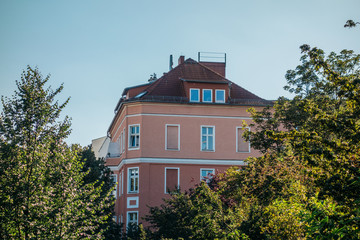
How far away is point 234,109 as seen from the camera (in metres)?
39.3

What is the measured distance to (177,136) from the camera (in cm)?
3822

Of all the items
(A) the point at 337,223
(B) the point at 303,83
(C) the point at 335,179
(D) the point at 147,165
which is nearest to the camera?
(A) the point at 337,223

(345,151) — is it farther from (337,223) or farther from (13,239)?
(13,239)

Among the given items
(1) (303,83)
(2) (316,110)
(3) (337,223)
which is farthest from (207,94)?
(3) (337,223)

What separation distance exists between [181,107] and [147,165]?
508 cm

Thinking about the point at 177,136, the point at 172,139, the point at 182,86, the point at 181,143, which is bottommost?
the point at 181,143

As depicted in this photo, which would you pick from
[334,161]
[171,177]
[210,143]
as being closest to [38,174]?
[334,161]

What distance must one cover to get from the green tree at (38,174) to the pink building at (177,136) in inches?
704

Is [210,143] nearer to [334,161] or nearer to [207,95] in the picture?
[207,95]

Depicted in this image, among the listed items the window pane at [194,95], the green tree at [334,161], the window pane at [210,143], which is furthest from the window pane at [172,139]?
the green tree at [334,161]

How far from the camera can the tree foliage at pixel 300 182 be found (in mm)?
9031

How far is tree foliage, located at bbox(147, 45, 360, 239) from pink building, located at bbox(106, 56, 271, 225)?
6115 millimetres

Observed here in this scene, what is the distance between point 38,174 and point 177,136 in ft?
69.4

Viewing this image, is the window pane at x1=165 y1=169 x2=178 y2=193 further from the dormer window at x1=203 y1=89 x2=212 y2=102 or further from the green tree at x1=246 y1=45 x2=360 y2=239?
the green tree at x1=246 y1=45 x2=360 y2=239
